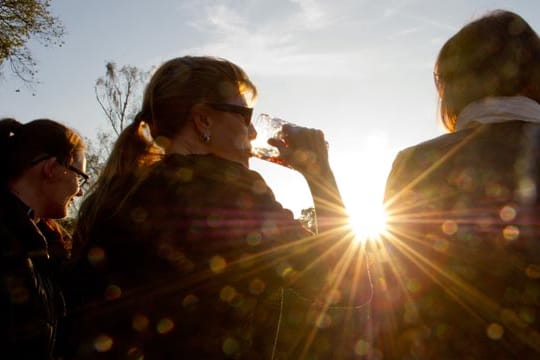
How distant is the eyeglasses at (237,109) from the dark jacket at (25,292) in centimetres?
74

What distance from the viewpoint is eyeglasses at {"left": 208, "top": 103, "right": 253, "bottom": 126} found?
173 cm

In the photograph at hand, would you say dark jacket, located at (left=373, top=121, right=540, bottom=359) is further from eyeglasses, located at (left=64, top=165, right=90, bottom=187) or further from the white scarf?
eyeglasses, located at (left=64, top=165, right=90, bottom=187)

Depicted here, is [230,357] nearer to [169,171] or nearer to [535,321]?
[169,171]

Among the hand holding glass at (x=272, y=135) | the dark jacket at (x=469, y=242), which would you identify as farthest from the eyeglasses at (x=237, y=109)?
the dark jacket at (x=469, y=242)

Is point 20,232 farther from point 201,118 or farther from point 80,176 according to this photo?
point 80,176

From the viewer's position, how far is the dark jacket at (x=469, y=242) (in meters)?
1.58

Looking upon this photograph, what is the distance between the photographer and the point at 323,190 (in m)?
1.88

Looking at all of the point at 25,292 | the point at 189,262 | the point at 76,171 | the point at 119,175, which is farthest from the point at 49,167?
the point at 189,262

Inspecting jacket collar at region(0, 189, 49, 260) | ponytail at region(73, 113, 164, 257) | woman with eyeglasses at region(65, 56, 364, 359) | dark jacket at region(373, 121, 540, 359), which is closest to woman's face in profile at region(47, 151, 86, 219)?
jacket collar at region(0, 189, 49, 260)

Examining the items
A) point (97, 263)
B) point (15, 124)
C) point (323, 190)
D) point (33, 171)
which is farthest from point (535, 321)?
point (15, 124)

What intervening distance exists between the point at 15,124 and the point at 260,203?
1.36m

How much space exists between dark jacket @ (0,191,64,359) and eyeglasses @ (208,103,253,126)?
2.43 ft

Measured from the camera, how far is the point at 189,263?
140 cm

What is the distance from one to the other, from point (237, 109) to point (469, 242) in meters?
0.86
